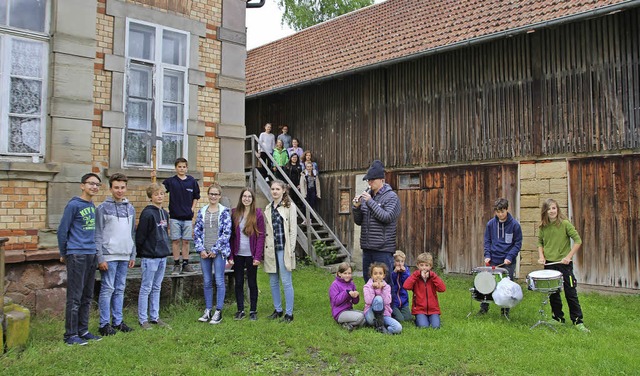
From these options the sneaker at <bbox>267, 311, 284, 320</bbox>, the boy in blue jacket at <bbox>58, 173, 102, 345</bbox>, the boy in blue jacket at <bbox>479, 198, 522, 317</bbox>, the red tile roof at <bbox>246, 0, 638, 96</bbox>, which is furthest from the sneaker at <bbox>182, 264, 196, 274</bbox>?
the red tile roof at <bbox>246, 0, 638, 96</bbox>

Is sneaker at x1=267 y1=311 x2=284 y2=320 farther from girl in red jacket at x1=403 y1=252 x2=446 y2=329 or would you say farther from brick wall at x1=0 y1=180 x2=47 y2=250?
brick wall at x1=0 y1=180 x2=47 y2=250

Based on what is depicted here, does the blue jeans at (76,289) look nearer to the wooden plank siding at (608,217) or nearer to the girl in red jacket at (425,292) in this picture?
the girl in red jacket at (425,292)

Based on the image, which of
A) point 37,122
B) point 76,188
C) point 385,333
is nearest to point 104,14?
point 37,122

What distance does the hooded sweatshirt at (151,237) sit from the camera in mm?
6262

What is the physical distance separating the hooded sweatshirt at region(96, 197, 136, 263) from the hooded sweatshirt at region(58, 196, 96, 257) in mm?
154

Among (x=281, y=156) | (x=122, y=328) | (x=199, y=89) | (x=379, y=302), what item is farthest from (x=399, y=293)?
(x=281, y=156)

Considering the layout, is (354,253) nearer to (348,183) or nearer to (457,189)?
(348,183)

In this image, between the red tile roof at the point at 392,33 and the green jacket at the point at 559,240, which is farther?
the red tile roof at the point at 392,33

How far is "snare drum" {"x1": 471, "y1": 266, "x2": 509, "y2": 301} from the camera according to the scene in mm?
6555

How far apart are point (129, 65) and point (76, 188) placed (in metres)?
2.01

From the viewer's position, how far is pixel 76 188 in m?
6.83

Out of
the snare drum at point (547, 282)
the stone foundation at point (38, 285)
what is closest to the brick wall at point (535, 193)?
the snare drum at point (547, 282)

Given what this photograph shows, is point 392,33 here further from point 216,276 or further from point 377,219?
point 216,276

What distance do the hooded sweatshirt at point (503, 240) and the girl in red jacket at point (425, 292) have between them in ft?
4.43
